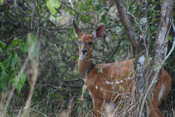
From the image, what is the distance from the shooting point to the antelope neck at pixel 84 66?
561cm

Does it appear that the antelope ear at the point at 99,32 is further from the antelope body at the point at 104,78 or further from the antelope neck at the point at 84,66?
the antelope neck at the point at 84,66

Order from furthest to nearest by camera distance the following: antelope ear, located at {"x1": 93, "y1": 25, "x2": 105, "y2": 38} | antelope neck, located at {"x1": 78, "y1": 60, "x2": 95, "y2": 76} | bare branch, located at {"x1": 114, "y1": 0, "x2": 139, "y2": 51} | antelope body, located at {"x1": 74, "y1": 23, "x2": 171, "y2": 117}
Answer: antelope neck, located at {"x1": 78, "y1": 60, "x2": 95, "y2": 76} < antelope ear, located at {"x1": 93, "y1": 25, "x2": 105, "y2": 38} < antelope body, located at {"x1": 74, "y1": 23, "x2": 171, "y2": 117} < bare branch, located at {"x1": 114, "y1": 0, "x2": 139, "y2": 51}

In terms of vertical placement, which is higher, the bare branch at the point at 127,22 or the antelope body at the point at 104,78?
the bare branch at the point at 127,22

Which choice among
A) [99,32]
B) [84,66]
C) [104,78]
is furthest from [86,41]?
[104,78]

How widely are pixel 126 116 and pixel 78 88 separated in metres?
2.43

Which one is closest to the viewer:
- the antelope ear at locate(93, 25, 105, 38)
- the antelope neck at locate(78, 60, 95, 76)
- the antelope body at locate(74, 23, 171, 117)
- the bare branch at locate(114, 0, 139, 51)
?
the bare branch at locate(114, 0, 139, 51)

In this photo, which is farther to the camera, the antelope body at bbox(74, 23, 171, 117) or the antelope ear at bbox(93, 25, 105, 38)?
the antelope ear at bbox(93, 25, 105, 38)

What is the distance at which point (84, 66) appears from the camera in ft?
18.6

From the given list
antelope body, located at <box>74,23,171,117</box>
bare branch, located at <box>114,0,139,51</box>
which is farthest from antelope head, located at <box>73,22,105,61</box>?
bare branch, located at <box>114,0,139,51</box>

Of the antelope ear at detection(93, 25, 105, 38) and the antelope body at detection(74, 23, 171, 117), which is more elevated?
the antelope ear at detection(93, 25, 105, 38)

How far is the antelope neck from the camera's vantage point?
5.61 metres

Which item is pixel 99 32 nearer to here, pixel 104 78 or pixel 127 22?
pixel 104 78

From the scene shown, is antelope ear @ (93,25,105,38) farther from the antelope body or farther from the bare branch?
the bare branch

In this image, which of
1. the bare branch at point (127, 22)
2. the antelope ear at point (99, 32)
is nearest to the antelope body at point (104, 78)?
the antelope ear at point (99, 32)
